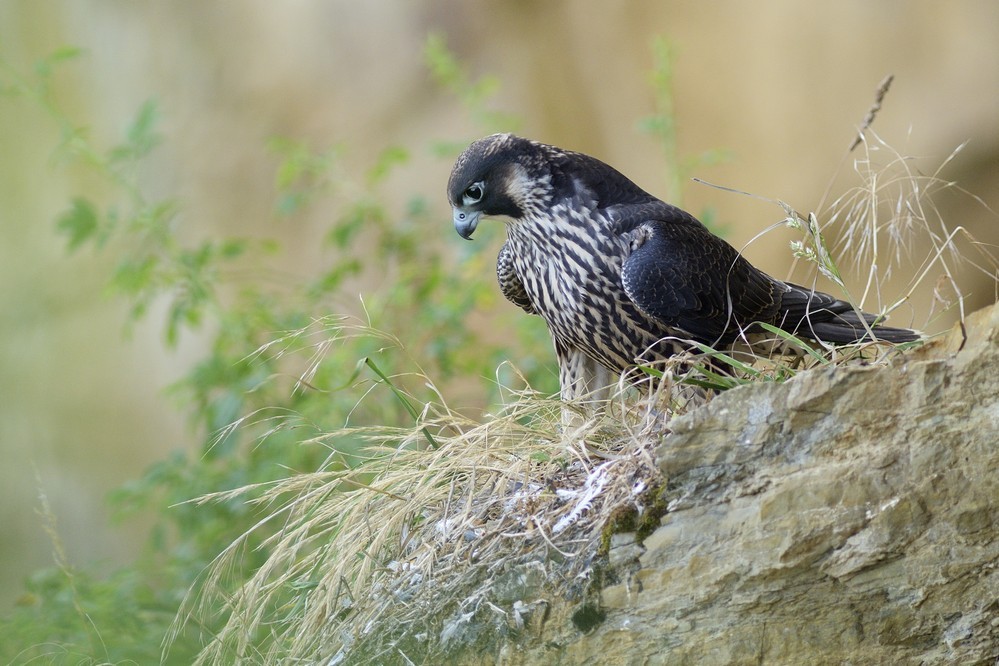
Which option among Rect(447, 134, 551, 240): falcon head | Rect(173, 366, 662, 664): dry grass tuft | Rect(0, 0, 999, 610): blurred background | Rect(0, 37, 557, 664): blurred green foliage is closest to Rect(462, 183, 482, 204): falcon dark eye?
Rect(447, 134, 551, 240): falcon head

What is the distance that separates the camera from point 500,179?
Answer: 3.12 m

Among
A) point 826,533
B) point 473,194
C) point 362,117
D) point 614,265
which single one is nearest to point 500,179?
point 473,194

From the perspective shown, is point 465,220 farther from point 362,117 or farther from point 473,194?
point 362,117

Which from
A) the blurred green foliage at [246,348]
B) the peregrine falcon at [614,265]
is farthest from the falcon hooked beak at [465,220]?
the blurred green foliage at [246,348]

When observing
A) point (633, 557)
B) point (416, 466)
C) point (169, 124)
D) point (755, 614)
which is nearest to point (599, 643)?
point (633, 557)

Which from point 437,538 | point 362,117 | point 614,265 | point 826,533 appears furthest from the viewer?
point 362,117

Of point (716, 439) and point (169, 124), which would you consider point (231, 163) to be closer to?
point (169, 124)

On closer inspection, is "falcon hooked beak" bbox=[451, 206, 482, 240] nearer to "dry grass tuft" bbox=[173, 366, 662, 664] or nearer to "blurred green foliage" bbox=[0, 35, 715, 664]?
"blurred green foliage" bbox=[0, 35, 715, 664]

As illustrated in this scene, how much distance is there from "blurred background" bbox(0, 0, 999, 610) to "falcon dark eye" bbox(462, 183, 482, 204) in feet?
5.87

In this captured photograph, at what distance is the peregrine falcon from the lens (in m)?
2.94

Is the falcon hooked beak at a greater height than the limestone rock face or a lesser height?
greater

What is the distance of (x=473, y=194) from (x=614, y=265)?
0.52m

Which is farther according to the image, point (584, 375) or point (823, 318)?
point (584, 375)

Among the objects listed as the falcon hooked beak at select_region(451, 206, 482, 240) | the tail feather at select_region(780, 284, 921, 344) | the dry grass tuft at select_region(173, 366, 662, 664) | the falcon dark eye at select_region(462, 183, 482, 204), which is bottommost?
the dry grass tuft at select_region(173, 366, 662, 664)
